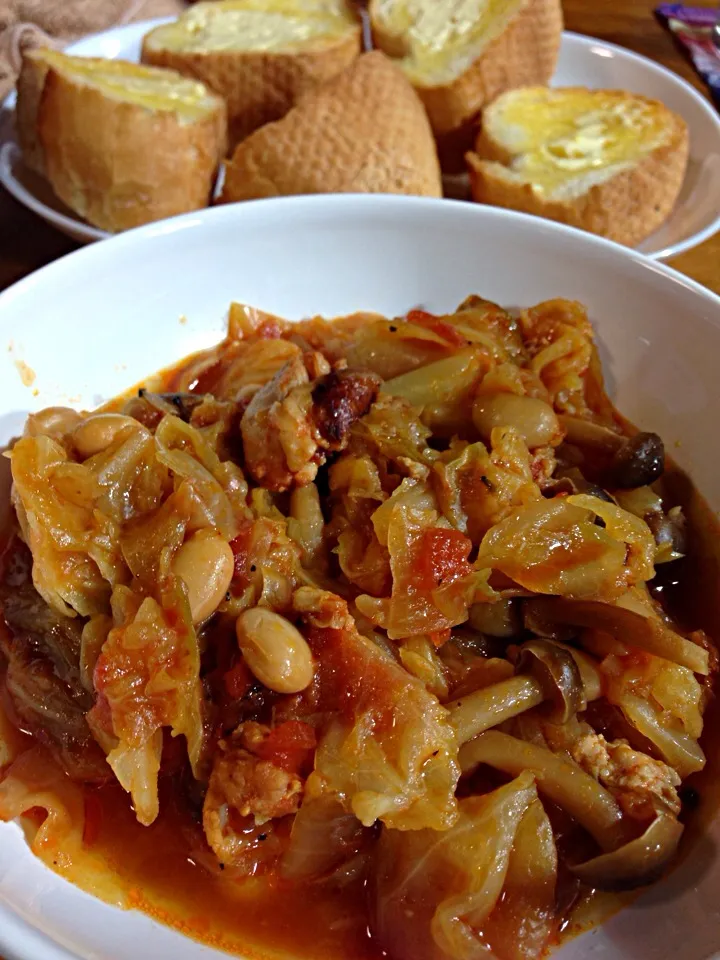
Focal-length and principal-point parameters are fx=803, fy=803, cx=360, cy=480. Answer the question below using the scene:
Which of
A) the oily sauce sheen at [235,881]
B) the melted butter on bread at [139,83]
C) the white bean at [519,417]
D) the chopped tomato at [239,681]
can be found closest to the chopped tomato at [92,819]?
the oily sauce sheen at [235,881]

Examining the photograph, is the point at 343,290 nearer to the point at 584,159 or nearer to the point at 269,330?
the point at 269,330

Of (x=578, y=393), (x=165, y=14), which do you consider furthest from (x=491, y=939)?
(x=165, y=14)

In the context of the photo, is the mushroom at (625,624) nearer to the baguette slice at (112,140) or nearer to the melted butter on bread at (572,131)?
the melted butter on bread at (572,131)

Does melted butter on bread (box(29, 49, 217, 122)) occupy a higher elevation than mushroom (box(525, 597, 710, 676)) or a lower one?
higher

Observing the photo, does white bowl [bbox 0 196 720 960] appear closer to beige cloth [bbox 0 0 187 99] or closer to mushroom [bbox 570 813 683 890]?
mushroom [bbox 570 813 683 890]

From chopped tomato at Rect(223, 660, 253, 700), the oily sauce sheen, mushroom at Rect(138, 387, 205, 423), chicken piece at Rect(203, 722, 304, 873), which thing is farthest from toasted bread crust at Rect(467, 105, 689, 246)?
chicken piece at Rect(203, 722, 304, 873)

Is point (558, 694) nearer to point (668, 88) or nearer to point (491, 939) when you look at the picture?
Result: point (491, 939)
